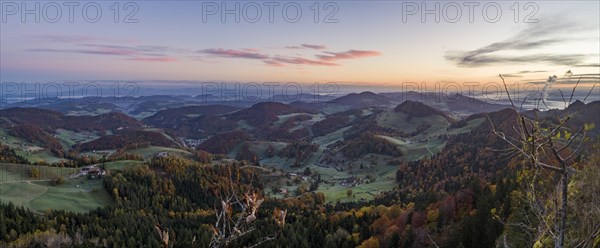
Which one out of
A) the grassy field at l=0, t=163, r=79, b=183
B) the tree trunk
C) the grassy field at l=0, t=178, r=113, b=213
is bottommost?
the grassy field at l=0, t=178, r=113, b=213

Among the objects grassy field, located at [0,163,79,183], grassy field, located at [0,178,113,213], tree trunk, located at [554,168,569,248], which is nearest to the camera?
tree trunk, located at [554,168,569,248]

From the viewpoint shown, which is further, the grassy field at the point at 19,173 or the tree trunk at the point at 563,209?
the grassy field at the point at 19,173

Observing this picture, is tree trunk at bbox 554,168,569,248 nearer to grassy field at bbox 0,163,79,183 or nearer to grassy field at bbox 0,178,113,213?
grassy field at bbox 0,178,113,213

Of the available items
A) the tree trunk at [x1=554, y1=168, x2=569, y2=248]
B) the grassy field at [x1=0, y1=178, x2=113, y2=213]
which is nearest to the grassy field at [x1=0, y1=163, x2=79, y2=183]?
the grassy field at [x1=0, y1=178, x2=113, y2=213]

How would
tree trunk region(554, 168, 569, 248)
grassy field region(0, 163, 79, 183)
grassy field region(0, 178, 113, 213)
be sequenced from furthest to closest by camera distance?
grassy field region(0, 163, 79, 183), grassy field region(0, 178, 113, 213), tree trunk region(554, 168, 569, 248)

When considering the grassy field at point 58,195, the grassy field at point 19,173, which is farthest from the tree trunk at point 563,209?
the grassy field at point 19,173

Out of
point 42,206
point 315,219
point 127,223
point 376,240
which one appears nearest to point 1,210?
point 42,206

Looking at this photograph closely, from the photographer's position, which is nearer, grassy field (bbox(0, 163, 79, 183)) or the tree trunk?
the tree trunk

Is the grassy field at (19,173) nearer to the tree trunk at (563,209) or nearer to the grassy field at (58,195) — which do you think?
the grassy field at (58,195)

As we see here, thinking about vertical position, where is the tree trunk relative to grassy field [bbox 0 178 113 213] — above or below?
above
